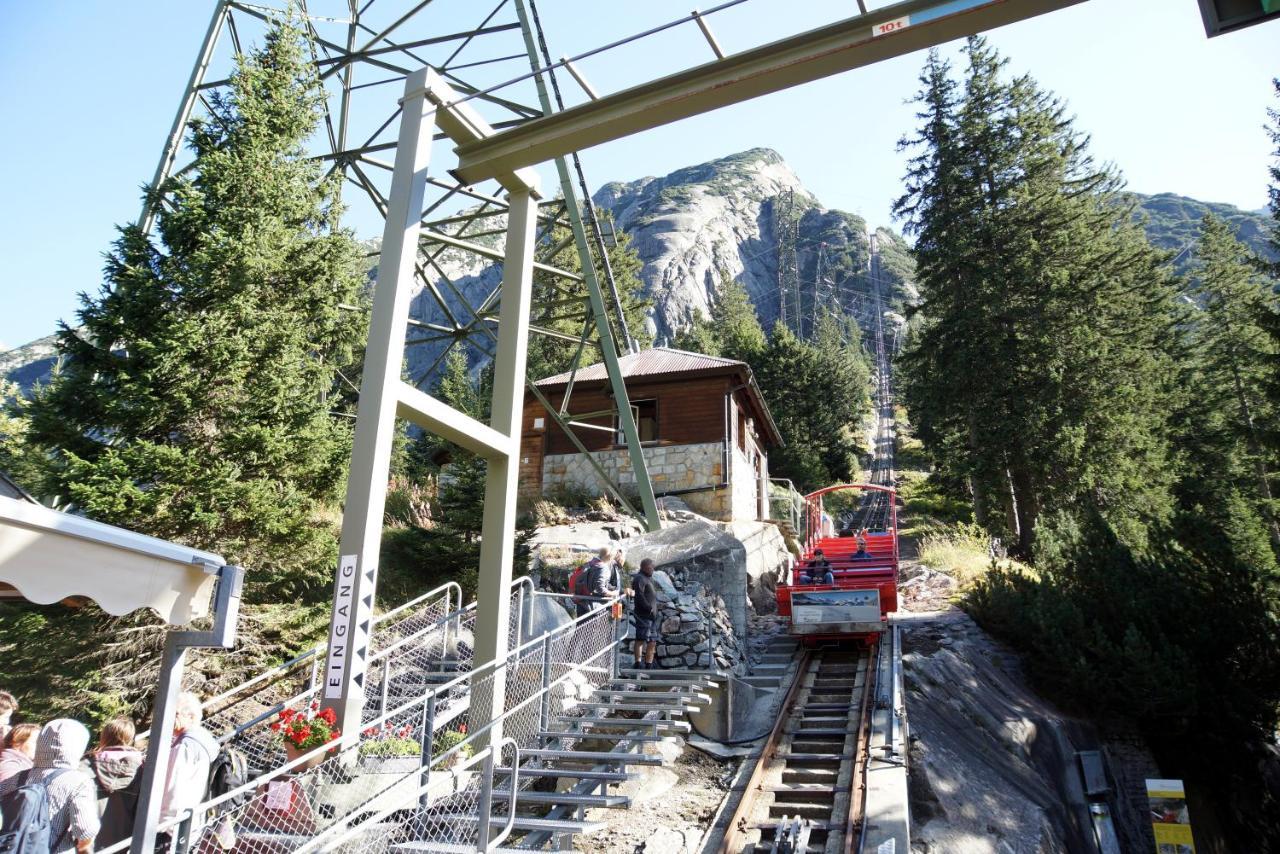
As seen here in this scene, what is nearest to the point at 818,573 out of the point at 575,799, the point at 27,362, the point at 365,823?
the point at 575,799

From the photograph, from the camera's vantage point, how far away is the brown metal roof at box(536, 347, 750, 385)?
2139 centimetres

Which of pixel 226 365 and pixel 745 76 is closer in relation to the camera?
pixel 745 76

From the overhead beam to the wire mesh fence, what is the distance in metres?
5.02

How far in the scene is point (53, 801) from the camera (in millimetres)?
4738

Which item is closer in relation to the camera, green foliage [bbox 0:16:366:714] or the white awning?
the white awning

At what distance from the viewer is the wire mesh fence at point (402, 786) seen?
5109 mm

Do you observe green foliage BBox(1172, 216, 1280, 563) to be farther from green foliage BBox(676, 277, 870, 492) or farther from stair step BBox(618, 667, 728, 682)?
stair step BBox(618, 667, 728, 682)

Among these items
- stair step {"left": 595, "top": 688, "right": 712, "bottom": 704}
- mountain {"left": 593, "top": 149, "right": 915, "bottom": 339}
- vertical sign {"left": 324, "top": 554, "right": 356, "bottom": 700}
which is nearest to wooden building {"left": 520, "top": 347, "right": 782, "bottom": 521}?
stair step {"left": 595, "top": 688, "right": 712, "bottom": 704}

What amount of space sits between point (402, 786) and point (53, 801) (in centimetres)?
215

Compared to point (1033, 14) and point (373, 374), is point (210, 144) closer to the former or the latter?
point (373, 374)

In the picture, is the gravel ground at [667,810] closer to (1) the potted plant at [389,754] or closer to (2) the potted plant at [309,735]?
(1) the potted plant at [389,754]

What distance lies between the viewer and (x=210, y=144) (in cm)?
1205

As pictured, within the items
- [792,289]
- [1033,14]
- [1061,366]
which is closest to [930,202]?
[1061,366]

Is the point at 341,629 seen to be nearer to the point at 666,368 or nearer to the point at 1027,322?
the point at 666,368
